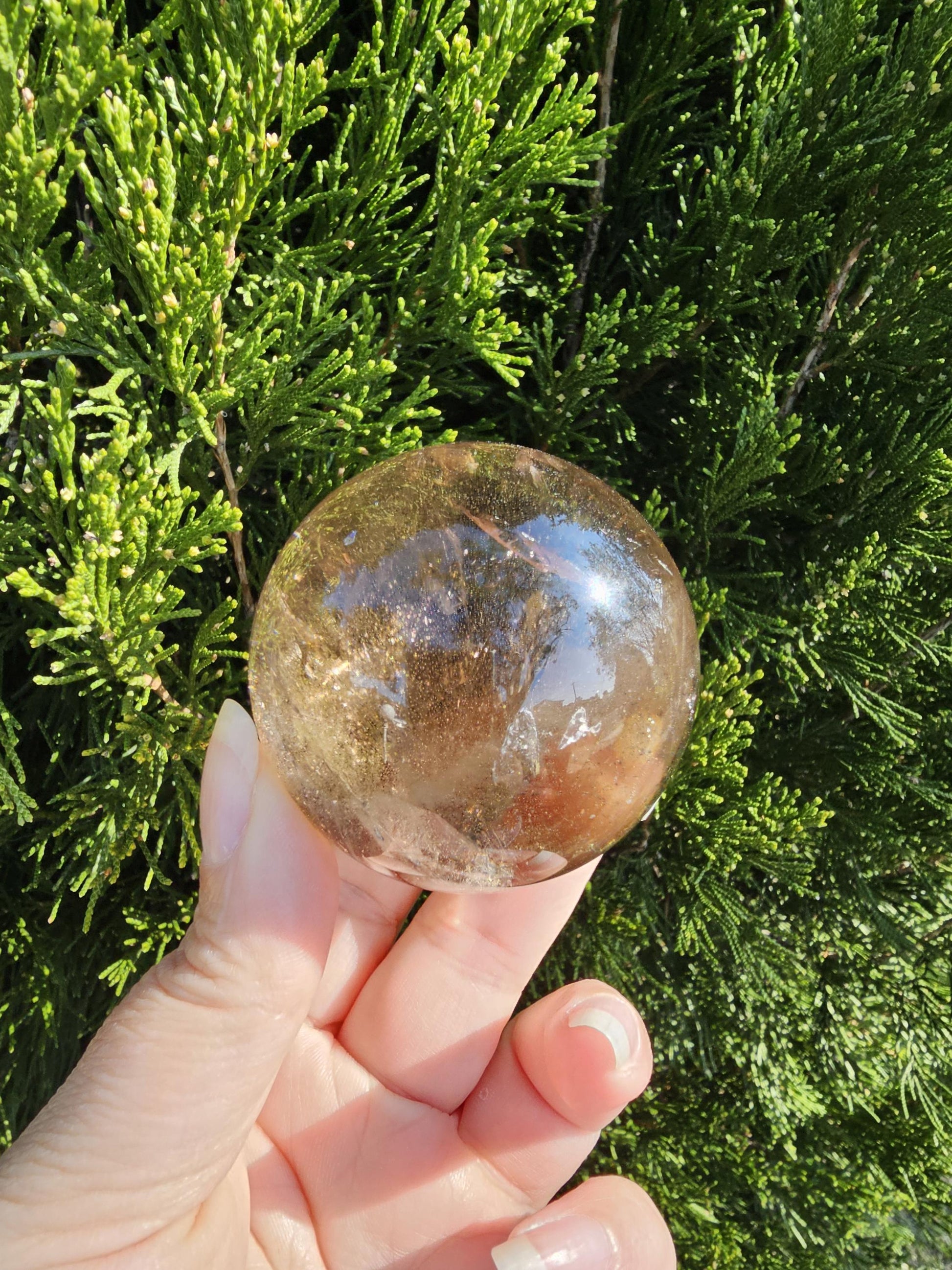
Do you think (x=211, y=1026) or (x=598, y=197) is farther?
(x=598, y=197)

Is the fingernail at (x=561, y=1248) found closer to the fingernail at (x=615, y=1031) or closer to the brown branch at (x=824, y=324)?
the fingernail at (x=615, y=1031)

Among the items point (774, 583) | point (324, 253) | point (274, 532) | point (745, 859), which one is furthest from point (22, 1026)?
point (774, 583)

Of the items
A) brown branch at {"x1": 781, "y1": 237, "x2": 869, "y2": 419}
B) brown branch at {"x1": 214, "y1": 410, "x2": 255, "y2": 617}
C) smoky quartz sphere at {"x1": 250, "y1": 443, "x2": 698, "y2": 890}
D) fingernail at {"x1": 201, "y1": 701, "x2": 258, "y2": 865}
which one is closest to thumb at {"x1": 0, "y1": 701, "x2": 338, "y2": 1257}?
fingernail at {"x1": 201, "y1": 701, "x2": 258, "y2": 865}

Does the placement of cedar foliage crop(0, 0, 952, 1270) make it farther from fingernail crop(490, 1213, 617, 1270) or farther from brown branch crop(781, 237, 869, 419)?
fingernail crop(490, 1213, 617, 1270)

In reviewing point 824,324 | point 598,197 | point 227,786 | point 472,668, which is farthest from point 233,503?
point 824,324

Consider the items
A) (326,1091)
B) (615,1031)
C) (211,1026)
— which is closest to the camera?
(211,1026)

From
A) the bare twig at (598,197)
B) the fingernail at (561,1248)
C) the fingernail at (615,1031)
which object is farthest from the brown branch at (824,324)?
the fingernail at (561,1248)

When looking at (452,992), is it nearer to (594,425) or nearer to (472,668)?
(472,668)
